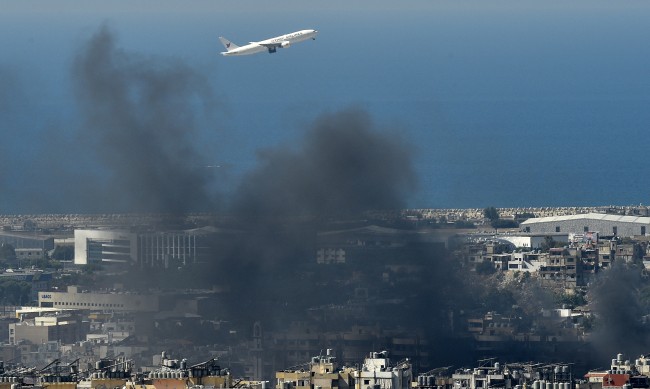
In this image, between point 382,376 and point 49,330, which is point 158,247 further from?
point 382,376

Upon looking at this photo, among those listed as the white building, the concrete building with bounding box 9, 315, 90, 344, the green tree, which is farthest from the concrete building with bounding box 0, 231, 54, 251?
the white building

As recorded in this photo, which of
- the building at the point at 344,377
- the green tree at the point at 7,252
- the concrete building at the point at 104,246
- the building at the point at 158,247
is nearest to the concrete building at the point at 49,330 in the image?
the building at the point at 158,247

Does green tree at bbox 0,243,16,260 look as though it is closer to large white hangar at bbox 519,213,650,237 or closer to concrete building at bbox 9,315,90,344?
concrete building at bbox 9,315,90,344

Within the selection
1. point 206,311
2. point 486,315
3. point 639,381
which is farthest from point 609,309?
point 639,381

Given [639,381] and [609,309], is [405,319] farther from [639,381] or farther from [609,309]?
[639,381]

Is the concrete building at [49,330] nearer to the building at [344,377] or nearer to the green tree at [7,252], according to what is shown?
the green tree at [7,252]
